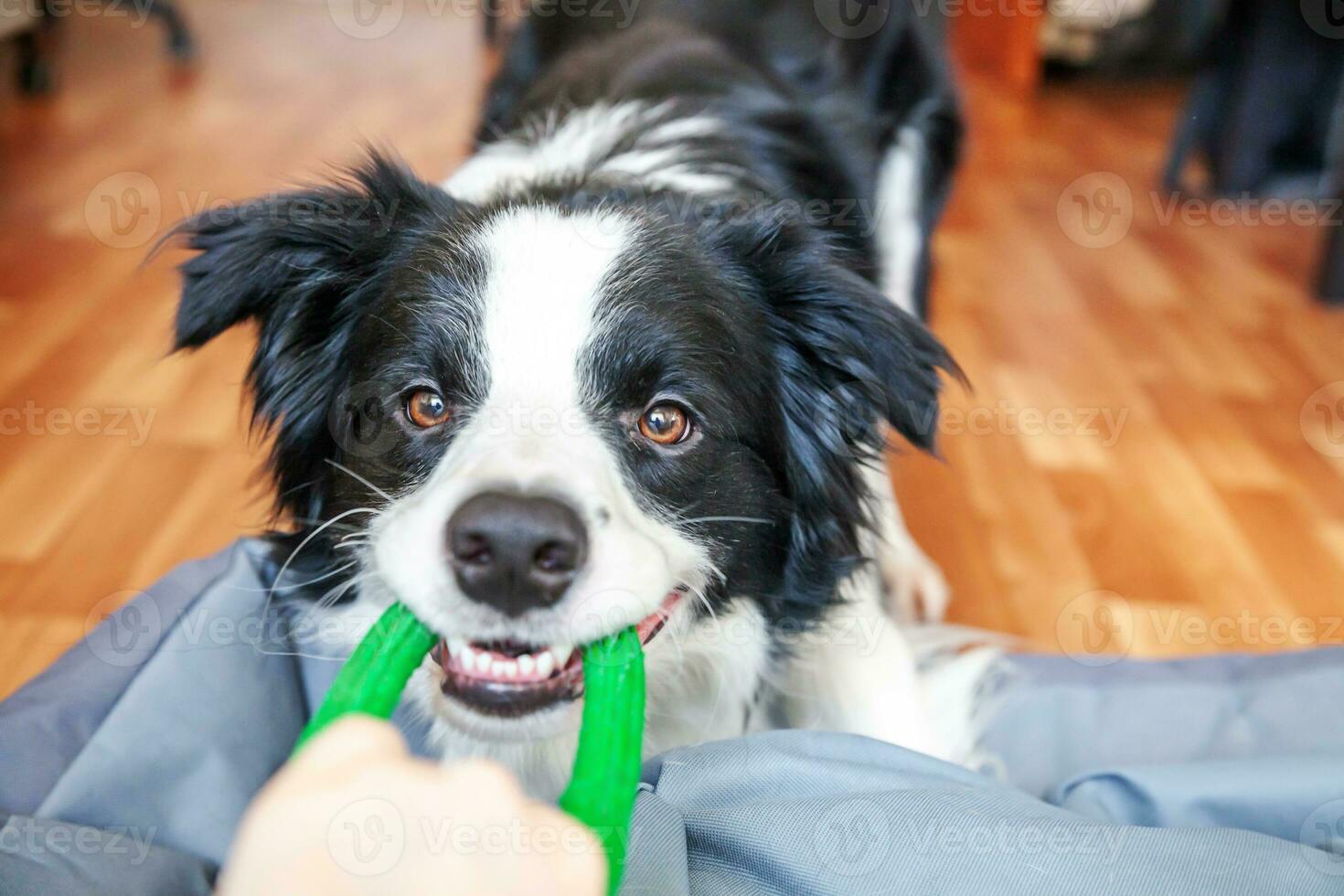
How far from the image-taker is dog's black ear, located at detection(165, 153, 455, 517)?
1533 mm

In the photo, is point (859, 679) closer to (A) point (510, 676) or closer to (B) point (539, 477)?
(A) point (510, 676)

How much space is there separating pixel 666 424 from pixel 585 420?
115mm

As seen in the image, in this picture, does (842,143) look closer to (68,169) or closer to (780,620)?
(780,620)

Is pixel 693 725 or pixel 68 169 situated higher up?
pixel 68 169

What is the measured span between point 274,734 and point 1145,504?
1.93m

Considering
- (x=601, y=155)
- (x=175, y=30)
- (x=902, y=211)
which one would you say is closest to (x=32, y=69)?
(x=175, y=30)

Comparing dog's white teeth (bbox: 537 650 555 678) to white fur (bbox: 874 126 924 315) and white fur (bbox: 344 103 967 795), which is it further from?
white fur (bbox: 874 126 924 315)

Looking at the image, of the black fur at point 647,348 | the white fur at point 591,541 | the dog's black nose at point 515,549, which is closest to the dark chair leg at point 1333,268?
the white fur at point 591,541

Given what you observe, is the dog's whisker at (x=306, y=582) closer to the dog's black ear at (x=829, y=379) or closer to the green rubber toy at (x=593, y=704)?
the green rubber toy at (x=593, y=704)

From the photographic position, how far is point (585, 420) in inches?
55.0

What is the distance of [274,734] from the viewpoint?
1677mm

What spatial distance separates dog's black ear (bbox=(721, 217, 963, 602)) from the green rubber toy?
41cm

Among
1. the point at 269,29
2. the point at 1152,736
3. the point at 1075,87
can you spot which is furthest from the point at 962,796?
the point at 269,29

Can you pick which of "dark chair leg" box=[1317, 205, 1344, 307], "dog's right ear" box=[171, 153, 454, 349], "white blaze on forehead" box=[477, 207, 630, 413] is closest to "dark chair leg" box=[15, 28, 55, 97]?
"dog's right ear" box=[171, 153, 454, 349]
